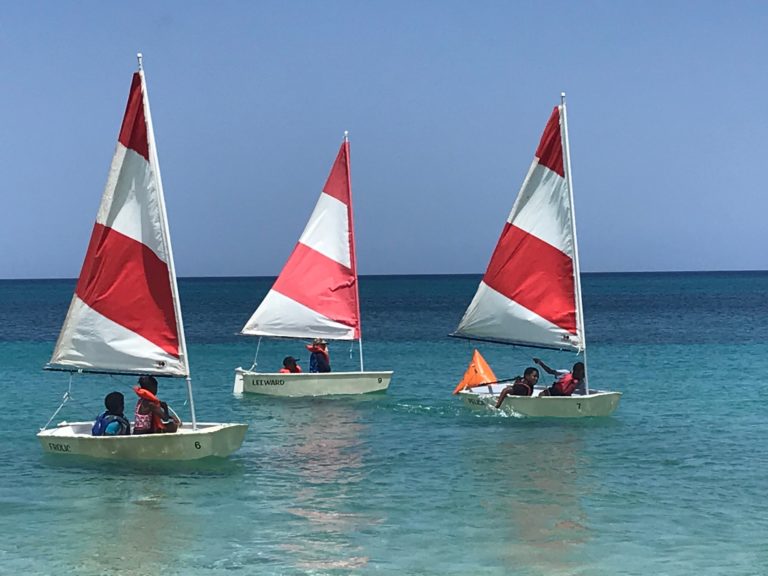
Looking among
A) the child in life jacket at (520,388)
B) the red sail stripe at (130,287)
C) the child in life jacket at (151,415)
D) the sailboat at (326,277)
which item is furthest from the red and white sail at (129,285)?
the sailboat at (326,277)

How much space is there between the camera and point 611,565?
44.1 feet

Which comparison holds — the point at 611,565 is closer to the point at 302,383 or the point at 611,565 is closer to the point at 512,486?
the point at 512,486

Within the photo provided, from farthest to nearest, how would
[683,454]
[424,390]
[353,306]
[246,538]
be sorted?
[424,390]
[353,306]
[683,454]
[246,538]

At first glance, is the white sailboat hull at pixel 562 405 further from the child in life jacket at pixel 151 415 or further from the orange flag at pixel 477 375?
the child in life jacket at pixel 151 415

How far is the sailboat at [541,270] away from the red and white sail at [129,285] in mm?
9003

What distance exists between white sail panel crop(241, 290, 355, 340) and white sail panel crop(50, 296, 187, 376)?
39.2ft

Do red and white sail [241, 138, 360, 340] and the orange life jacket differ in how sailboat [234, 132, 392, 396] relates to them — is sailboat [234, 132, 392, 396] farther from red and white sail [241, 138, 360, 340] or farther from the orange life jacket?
the orange life jacket

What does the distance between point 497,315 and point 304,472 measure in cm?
851

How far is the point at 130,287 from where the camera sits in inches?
740

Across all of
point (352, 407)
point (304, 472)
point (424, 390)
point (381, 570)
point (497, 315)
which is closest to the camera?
point (381, 570)

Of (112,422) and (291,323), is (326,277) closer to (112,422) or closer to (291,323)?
(291,323)

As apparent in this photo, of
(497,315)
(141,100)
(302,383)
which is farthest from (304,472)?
(302,383)

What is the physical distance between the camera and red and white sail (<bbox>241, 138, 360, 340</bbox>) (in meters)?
31.0

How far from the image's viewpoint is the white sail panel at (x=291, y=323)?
31.0m
